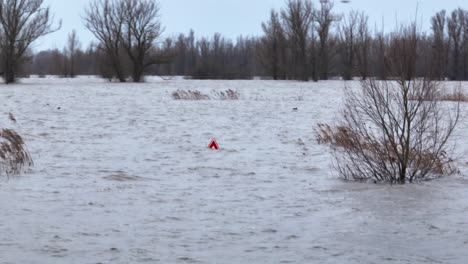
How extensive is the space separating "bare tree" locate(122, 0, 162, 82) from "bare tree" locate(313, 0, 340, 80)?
16.9 m

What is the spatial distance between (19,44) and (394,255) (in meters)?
44.3

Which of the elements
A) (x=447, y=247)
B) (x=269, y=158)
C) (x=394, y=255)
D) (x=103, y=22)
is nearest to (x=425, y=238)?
(x=447, y=247)

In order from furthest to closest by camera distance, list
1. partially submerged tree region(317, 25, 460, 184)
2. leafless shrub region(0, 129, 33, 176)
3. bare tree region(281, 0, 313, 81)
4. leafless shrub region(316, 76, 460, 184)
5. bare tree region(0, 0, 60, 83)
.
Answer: bare tree region(281, 0, 313, 81)
bare tree region(0, 0, 60, 83)
leafless shrub region(0, 129, 33, 176)
leafless shrub region(316, 76, 460, 184)
partially submerged tree region(317, 25, 460, 184)

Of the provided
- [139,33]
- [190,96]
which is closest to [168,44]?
[139,33]

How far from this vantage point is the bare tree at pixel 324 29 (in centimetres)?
6091

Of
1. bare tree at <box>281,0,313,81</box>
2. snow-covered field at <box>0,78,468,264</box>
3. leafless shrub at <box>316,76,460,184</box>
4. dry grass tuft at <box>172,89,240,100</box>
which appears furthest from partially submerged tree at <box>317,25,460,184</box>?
bare tree at <box>281,0,313,81</box>

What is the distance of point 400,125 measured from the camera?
31.1ft

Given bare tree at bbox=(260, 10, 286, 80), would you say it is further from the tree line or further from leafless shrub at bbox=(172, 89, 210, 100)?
leafless shrub at bbox=(172, 89, 210, 100)

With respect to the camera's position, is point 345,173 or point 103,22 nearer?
point 345,173

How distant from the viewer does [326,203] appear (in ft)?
26.5

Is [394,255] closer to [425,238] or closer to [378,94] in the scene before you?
[425,238]

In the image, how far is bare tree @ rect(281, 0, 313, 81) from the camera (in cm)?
5994

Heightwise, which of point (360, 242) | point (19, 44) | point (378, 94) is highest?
point (19, 44)

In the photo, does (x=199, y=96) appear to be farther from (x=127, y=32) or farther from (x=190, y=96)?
(x=127, y=32)
